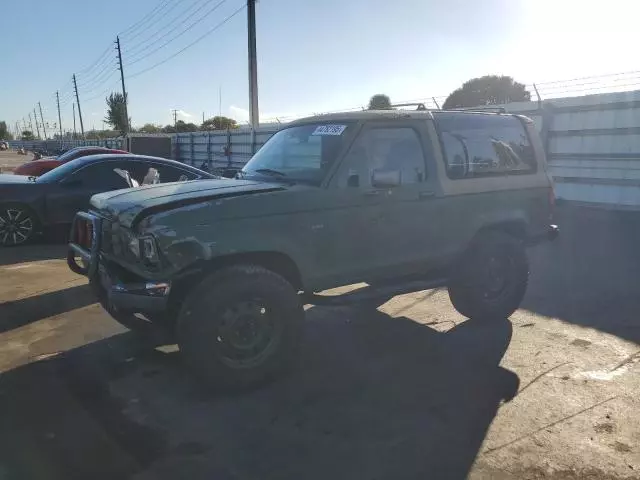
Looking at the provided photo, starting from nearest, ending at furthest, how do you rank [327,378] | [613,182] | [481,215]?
1. [327,378]
2. [481,215]
3. [613,182]

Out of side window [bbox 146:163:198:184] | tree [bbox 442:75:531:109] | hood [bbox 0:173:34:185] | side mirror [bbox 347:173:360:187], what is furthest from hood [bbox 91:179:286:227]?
tree [bbox 442:75:531:109]

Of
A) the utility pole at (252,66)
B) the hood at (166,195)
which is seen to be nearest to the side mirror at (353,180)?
the hood at (166,195)

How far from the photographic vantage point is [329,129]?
4.55 m

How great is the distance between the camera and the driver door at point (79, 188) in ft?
28.3

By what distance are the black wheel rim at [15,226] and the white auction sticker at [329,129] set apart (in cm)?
606

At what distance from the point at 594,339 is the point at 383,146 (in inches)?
100

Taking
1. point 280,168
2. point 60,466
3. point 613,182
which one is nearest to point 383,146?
point 280,168

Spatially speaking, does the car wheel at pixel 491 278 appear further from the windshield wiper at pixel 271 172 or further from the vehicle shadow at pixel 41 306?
the vehicle shadow at pixel 41 306

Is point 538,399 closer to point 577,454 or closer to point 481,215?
point 577,454

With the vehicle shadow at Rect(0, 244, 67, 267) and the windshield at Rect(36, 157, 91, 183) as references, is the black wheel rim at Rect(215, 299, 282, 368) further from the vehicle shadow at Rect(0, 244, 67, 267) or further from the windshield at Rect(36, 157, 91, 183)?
the windshield at Rect(36, 157, 91, 183)

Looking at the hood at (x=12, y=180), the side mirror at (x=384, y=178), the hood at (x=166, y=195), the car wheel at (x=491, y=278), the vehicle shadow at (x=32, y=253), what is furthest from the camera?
the hood at (x=12, y=180)

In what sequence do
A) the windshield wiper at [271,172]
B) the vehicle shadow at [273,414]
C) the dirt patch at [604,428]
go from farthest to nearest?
the windshield wiper at [271,172] < the dirt patch at [604,428] < the vehicle shadow at [273,414]

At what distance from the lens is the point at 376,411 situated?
3590 millimetres

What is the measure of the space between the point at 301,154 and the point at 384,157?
0.70 m
